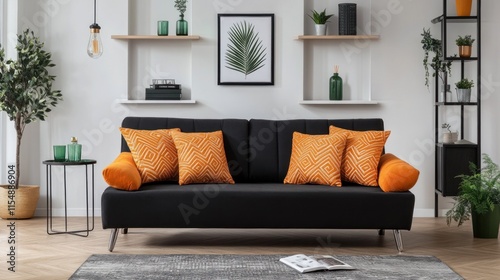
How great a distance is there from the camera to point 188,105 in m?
6.96

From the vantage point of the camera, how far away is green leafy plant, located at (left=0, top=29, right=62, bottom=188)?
6496mm

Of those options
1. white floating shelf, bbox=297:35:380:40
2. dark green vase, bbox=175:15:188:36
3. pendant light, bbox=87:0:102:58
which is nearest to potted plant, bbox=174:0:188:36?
dark green vase, bbox=175:15:188:36

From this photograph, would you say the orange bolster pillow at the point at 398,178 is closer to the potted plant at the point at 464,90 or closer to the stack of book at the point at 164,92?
the potted plant at the point at 464,90

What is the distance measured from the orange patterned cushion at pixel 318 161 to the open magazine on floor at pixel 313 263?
1364 millimetres

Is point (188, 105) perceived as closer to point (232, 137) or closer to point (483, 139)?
point (232, 137)

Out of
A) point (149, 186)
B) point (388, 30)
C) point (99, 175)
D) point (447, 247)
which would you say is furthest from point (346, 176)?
point (99, 175)

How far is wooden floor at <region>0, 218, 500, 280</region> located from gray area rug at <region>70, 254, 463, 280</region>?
11.7 inches

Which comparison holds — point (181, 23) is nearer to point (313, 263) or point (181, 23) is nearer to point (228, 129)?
point (228, 129)

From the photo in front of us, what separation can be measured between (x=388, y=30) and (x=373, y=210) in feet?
7.55

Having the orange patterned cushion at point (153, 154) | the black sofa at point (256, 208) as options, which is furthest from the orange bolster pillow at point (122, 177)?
the orange patterned cushion at point (153, 154)

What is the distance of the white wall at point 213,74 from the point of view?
692 centimetres

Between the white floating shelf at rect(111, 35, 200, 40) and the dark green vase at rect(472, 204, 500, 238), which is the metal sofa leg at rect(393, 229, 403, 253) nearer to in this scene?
the dark green vase at rect(472, 204, 500, 238)

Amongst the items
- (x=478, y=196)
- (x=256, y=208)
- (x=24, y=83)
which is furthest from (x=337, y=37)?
(x=24, y=83)

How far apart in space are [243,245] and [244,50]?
2.07 metres
